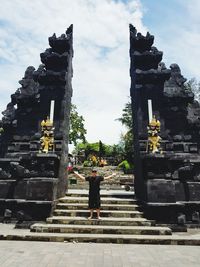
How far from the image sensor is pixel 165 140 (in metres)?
11.9

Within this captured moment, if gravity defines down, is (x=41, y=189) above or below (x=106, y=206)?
above

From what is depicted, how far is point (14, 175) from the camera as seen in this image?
1067cm

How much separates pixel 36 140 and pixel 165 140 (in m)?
5.73

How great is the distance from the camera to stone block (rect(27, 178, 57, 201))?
31.0ft

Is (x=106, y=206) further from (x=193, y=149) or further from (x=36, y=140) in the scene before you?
(x=193, y=149)

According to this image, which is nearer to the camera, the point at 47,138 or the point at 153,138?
the point at 153,138

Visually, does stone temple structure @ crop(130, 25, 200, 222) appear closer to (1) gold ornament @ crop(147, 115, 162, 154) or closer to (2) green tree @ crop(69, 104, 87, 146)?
(1) gold ornament @ crop(147, 115, 162, 154)

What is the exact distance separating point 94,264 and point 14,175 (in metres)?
6.23

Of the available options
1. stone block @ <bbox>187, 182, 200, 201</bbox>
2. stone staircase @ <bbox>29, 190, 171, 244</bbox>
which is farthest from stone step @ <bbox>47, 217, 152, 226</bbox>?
stone block @ <bbox>187, 182, 200, 201</bbox>

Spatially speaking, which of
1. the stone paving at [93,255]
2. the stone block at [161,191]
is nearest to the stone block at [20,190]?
the stone paving at [93,255]

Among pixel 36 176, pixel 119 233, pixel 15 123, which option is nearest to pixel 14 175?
pixel 36 176

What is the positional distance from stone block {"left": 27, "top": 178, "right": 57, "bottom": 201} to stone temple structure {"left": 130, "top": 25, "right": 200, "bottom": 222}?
327 centimetres

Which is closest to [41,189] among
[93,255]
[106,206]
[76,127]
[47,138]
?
[47,138]

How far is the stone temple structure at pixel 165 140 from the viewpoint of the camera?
936 centimetres
